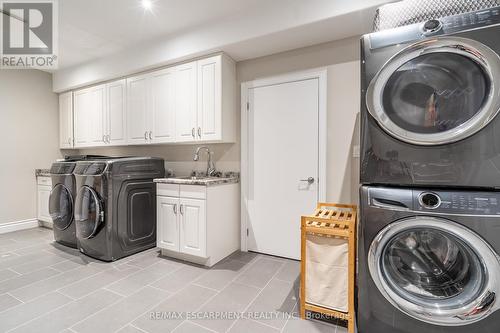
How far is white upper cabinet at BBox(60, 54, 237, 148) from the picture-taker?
2.63m

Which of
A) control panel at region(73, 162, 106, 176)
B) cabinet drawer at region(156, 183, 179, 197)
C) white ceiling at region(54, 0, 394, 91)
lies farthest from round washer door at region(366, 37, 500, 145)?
control panel at region(73, 162, 106, 176)

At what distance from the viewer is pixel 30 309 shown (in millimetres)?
1686

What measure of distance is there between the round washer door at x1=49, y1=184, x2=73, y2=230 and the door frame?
2.14m

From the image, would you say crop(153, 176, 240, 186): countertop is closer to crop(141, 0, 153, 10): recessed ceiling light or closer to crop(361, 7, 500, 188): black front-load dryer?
crop(361, 7, 500, 188): black front-load dryer

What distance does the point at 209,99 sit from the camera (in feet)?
8.67

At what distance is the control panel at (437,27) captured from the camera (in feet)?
3.76

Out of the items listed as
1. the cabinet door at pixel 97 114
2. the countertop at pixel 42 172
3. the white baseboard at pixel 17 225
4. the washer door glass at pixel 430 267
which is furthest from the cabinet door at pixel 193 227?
the white baseboard at pixel 17 225

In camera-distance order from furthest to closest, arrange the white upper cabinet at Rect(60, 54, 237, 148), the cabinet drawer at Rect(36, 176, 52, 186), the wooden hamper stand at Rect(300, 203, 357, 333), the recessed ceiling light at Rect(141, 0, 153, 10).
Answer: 1. the cabinet drawer at Rect(36, 176, 52, 186)
2. the white upper cabinet at Rect(60, 54, 237, 148)
3. the recessed ceiling light at Rect(141, 0, 153, 10)
4. the wooden hamper stand at Rect(300, 203, 357, 333)

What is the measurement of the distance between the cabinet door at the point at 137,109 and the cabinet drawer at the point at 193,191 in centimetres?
117

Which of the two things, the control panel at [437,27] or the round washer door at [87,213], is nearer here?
the control panel at [437,27]

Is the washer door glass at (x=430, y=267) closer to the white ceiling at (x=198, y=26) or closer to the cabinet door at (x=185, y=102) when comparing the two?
the white ceiling at (x=198, y=26)

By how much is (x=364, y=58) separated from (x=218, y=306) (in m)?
1.95

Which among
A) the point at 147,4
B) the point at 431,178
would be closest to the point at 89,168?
the point at 147,4

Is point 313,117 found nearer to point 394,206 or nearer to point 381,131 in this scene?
point 381,131
